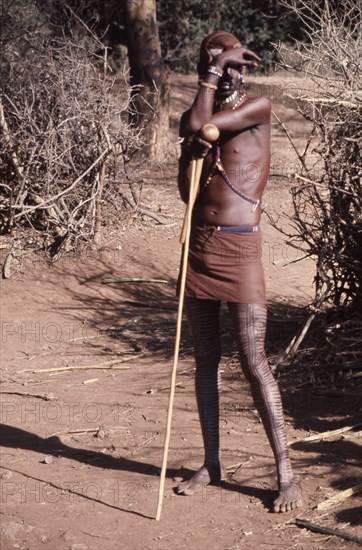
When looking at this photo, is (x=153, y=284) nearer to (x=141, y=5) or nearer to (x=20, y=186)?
(x=20, y=186)

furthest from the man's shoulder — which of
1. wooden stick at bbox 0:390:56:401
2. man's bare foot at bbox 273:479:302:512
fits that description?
wooden stick at bbox 0:390:56:401

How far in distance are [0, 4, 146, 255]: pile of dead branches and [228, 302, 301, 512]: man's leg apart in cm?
507

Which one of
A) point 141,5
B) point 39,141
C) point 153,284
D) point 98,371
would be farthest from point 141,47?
point 98,371

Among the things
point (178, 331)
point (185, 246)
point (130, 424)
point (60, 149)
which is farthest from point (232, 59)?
point (60, 149)

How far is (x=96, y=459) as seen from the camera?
5258 millimetres

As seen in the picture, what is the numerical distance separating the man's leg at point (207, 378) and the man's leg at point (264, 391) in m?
0.18

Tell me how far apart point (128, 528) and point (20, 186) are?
5.81 meters

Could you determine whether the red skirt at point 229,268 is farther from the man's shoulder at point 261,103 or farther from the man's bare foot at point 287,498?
the man's bare foot at point 287,498

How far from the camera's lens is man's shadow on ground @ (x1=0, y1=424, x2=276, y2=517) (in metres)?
4.64

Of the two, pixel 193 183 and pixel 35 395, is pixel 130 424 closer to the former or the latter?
pixel 35 395

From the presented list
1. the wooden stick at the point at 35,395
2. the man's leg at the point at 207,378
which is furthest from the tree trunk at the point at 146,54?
the man's leg at the point at 207,378

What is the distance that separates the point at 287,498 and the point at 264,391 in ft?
1.59

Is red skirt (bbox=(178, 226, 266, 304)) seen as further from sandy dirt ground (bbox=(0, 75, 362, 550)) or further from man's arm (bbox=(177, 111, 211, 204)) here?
sandy dirt ground (bbox=(0, 75, 362, 550))

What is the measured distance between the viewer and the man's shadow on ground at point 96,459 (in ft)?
15.2
